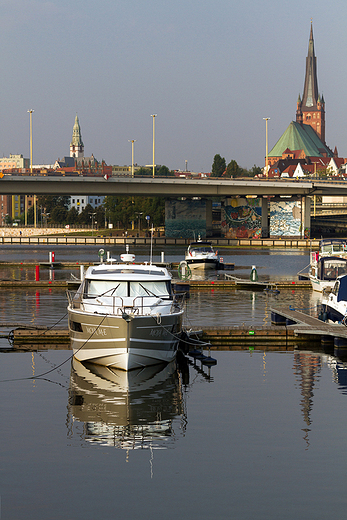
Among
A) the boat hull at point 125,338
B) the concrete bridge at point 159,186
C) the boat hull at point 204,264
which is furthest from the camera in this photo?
the concrete bridge at point 159,186

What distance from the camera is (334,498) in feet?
40.0

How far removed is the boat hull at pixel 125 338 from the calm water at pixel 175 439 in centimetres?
49

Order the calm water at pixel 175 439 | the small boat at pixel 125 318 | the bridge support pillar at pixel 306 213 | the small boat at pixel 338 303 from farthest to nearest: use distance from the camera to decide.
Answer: the bridge support pillar at pixel 306 213
the small boat at pixel 338 303
the small boat at pixel 125 318
the calm water at pixel 175 439

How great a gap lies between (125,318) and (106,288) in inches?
137

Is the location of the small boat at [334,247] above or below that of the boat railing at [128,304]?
above

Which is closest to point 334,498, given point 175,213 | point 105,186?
point 105,186

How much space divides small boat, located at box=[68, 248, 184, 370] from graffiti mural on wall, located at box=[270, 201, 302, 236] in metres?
124

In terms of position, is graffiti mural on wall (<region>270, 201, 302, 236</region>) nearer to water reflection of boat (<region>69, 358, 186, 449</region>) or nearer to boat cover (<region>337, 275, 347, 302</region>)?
boat cover (<region>337, 275, 347, 302</region>)

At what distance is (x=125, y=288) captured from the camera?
24234mm

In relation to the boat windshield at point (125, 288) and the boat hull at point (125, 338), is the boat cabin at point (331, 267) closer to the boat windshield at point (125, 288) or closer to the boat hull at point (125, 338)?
the boat windshield at point (125, 288)

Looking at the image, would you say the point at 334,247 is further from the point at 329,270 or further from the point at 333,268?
the point at 329,270

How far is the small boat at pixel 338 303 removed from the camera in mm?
29297

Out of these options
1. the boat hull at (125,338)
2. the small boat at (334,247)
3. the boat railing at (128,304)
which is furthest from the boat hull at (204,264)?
the boat hull at (125,338)

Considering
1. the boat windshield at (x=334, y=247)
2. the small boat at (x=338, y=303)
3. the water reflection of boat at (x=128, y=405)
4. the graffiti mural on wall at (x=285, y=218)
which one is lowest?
the water reflection of boat at (x=128, y=405)
